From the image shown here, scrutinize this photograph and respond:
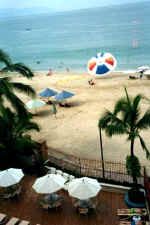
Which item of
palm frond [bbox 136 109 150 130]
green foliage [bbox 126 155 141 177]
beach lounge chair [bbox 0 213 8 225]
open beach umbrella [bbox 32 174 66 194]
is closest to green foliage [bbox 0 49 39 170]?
open beach umbrella [bbox 32 174 66 194]

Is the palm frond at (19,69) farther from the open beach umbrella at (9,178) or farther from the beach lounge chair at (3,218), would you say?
the beach lounge chair at (3,218)

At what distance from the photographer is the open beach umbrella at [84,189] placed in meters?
9.83

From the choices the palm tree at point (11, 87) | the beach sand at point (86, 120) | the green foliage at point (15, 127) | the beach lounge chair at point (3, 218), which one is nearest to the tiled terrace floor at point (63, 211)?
the beach lounge chair at point (3, 218)

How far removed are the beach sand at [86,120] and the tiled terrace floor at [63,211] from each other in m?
4.42

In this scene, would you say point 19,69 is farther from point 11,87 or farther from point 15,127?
point 15,127

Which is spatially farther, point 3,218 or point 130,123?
point 130,123

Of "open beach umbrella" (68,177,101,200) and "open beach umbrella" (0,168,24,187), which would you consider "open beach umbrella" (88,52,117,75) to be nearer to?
"open beach umbrella" (0,168,24,187)

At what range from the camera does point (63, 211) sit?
10.6m

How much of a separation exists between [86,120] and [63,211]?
11.3m

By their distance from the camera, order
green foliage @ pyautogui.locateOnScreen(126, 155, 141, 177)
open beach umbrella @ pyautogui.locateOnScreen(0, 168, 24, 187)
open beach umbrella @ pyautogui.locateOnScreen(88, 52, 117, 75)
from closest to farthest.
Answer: green foliage @ pyautogui.locateOnScreen(126, 155, 141, 177) → open beach umbrella @ pyautogui.locateOnScreen(0, 168, 24, 187) → open beach umbrella @ pyautogui.locateOnScreen(88, 52, 117, 75)

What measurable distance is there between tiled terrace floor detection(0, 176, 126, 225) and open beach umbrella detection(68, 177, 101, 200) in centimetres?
98

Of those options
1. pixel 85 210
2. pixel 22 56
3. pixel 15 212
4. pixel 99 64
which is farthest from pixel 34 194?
pixel 22 56

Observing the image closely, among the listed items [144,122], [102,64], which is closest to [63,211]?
[144,122]

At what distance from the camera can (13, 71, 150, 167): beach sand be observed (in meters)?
16.7
